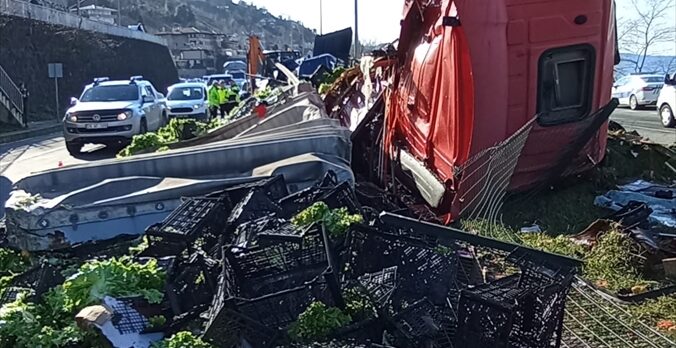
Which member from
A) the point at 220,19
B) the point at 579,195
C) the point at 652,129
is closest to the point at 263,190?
the point at 579,195

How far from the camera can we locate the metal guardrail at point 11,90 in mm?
32062

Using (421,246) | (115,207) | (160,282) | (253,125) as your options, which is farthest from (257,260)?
(253,125)

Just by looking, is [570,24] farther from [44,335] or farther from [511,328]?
[44,335]

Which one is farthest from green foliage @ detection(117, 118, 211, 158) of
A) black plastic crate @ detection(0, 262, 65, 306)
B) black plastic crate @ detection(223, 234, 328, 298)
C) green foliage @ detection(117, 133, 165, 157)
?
black plastic crate @ detection(223, 234, 328, 298)

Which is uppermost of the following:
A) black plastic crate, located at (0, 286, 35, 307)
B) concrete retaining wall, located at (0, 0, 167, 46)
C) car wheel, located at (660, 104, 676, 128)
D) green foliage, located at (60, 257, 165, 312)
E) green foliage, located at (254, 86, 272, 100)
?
concrete retaining wall, located at (0, 0, 167, 46)

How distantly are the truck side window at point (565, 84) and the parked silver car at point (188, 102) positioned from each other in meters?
18.7

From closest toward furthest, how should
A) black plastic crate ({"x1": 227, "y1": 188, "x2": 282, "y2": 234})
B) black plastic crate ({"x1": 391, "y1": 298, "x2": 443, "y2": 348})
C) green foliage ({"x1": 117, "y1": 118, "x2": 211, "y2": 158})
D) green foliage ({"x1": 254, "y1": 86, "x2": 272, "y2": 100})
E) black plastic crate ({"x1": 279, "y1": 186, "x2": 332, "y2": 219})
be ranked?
1. black plastic crate ({"x1": 391, "y1": 298, "x2": 443, "y2": 348})
2. black plastic crate ({"x1": 227, "y1": 188, "x2": 282, "y2": 234})
3. black plastic crate ({"x1": 279, "y1": 186, "x2": 332, "y2": 219})
4. green foliage ({"x1": 117, "y1": 118, "x2": 211, "y2": 158})
5. green foliage ({"x1": 254, "y1": 86, "x2": 272, "y2": 100})

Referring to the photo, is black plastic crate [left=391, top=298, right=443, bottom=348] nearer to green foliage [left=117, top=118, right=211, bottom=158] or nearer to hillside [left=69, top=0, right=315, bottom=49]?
green foliage [left=117, top=118, right=211, bottom=158]

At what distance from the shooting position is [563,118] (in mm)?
7723

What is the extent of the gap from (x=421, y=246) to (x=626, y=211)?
A: 9.77ft

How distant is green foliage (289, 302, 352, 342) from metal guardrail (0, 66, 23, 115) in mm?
31246

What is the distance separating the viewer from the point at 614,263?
19.1 ft

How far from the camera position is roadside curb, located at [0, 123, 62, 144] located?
2637cm

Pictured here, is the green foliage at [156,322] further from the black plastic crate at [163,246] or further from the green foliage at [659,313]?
the green foliage at [659,313]
